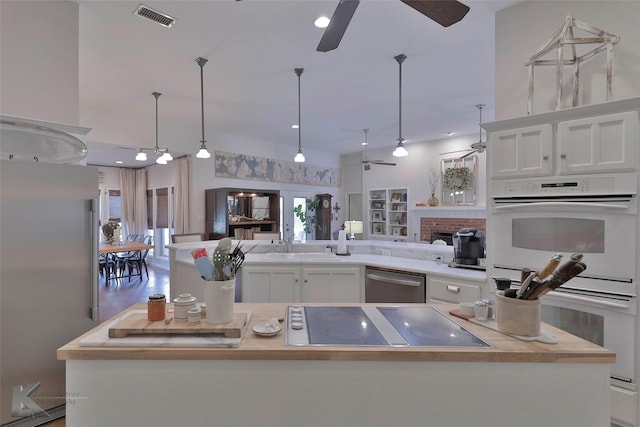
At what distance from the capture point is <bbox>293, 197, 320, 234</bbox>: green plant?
8.33 meters

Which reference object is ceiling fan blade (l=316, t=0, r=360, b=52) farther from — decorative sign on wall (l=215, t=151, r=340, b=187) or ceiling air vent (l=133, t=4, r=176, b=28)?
decorative sign on wall (l=215, t=151, r=340, b=187)

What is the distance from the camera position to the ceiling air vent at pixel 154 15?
256cm

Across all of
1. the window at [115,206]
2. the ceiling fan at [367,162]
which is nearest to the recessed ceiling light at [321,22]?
the ceiling fan at [367,162]

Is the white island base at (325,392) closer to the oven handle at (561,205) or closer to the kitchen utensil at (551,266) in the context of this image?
the kitchen utensil at (551,266)

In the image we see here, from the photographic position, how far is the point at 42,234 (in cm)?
185

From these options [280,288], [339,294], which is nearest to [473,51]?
[339,294]

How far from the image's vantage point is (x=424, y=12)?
71.1 inches

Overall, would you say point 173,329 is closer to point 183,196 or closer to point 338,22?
point 338,22

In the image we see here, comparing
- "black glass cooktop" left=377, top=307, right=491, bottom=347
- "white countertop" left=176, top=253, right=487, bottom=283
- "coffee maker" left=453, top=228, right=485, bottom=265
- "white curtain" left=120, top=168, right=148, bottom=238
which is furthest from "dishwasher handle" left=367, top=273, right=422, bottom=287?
"white curtain" left=120, top=168, right=148, bottom=238

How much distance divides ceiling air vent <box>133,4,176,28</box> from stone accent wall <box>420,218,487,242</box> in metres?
6.62

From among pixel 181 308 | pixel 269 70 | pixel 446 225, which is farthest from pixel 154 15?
pixel 446 225

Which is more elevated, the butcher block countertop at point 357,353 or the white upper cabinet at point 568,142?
the white upper cabinet at point 568,142

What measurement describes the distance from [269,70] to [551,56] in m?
2.86

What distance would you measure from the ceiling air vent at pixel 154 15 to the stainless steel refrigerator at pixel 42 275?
149 centimetres
